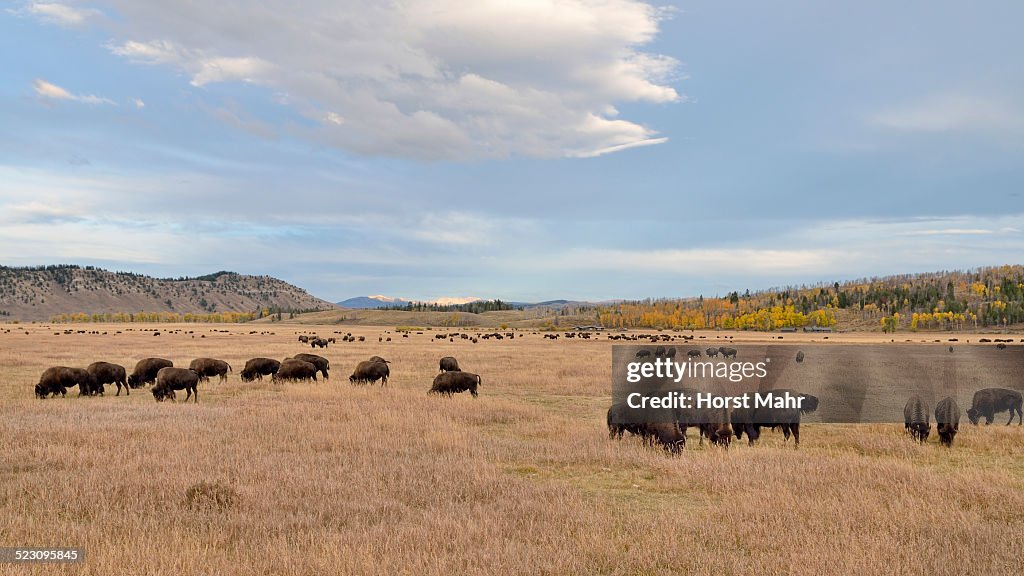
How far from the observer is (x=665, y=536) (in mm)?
7699

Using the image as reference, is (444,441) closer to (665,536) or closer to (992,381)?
(665,536)

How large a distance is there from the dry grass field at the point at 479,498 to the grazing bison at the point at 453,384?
5.52 metres

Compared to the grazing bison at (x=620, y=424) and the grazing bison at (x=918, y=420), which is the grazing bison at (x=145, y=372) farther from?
the grazing bison at (x=918, y=420)

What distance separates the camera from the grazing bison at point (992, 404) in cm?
1888

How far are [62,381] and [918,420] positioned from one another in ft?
88.2

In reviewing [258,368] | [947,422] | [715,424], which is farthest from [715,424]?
[258,368]

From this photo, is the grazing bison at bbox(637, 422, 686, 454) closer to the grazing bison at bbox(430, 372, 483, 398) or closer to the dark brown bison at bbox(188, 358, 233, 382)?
the grazing bison at bbox(430, 372, 483, 398)

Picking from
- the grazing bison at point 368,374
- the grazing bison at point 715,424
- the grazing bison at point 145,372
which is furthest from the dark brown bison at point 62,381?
the grazing bison at point 715,424

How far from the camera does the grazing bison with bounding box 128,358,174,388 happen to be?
81.9 ft

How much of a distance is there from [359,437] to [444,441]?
1.95 m

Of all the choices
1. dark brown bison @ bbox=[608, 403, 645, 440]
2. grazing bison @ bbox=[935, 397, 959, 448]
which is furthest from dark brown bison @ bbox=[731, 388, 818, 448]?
grazing bison @ bbox=[935, 397, 959, 448]

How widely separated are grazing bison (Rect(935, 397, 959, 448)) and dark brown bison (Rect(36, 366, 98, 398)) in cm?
2683

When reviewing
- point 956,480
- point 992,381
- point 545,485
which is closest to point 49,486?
point 545,485

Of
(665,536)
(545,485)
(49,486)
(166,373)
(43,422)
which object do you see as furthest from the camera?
(166,373)
